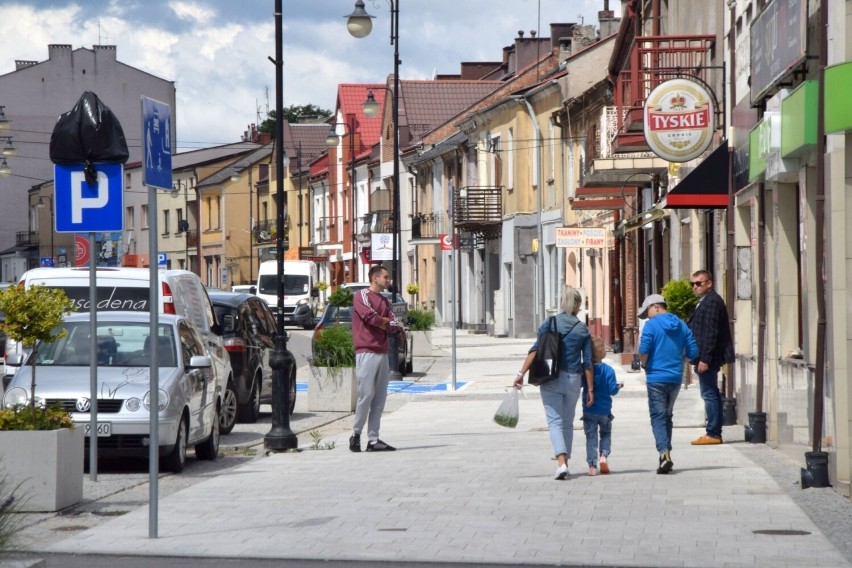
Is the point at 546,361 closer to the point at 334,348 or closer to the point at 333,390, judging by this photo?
the point at 334,348

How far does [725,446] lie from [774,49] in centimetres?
412

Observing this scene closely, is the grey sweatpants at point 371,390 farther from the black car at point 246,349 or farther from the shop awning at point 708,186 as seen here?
the shop awning at point 708,186

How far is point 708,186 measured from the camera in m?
18.8

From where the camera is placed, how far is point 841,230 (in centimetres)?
1109

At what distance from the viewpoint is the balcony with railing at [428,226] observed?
5957cm

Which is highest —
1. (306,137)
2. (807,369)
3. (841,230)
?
(306,137)

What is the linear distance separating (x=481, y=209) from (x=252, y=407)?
105ft

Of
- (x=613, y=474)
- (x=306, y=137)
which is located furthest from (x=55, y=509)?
(x=306, y=137)

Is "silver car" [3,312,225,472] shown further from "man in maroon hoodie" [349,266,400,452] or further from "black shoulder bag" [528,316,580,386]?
"black shoulder bag" [528,316,580,386]

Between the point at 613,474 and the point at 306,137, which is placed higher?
the point at 306,137

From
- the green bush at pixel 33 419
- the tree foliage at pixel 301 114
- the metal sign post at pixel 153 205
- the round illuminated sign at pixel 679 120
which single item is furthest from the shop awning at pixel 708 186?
the tree foliage at pixel 301 114

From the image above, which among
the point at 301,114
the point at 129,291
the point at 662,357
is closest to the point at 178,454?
the point at 662,357

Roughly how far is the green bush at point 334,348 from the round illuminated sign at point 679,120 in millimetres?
4913

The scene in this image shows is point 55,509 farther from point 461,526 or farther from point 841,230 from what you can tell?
point 841,230
